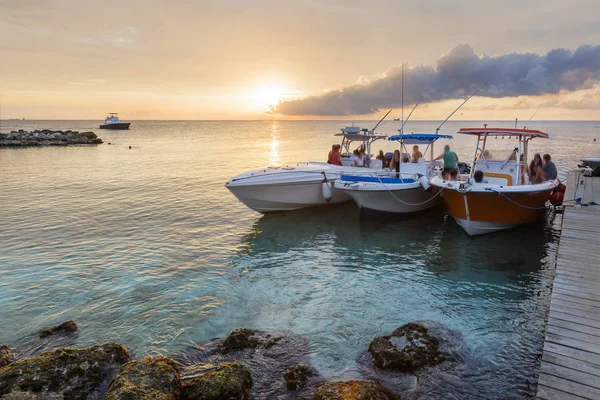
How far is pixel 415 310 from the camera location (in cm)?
837

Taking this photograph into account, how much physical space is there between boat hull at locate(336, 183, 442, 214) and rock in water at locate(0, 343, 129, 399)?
11.1 meters

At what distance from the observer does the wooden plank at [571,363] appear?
4789 millimetres

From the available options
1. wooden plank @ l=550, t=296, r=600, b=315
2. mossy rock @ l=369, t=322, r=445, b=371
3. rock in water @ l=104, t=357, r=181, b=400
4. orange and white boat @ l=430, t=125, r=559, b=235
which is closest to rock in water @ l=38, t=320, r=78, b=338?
rock in water @ l=104, t=357, r=181, b=400

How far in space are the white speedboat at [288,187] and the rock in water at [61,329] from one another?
8.15 metres

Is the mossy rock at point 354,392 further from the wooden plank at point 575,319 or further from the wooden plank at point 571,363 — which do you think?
the wooden plank at point 575,319

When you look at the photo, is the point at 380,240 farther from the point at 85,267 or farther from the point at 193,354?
the point at 85,267

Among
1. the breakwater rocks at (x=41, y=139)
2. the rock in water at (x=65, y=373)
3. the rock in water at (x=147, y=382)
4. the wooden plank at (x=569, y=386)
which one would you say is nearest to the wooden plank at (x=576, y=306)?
the wooden plank at (x=569, y=386)

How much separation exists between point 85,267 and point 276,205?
25.7ft

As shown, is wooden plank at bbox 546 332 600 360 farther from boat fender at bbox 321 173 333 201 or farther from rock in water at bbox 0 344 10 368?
boat fender at bbox 321 173 333 201

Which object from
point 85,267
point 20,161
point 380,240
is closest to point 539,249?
point 380,240

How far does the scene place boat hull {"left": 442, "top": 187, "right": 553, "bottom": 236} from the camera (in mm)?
12742

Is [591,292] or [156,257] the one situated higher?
[591,292]

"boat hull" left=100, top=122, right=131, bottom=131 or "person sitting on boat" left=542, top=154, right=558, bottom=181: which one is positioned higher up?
"boat hull" left=100, top=122, right=131, bottom=131

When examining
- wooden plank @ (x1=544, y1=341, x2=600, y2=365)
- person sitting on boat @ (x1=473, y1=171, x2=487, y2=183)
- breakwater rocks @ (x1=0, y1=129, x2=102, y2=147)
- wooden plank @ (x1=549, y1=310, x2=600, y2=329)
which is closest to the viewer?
wooden plank @ (x1=544, y1=341, x2=600, y2=365)
